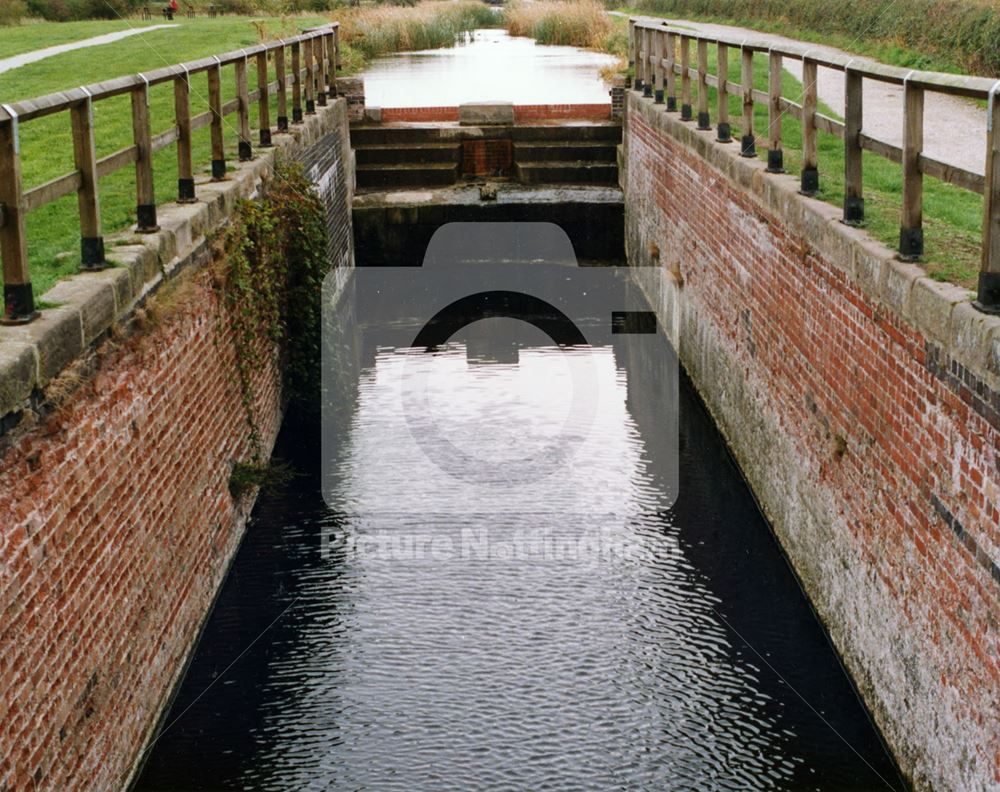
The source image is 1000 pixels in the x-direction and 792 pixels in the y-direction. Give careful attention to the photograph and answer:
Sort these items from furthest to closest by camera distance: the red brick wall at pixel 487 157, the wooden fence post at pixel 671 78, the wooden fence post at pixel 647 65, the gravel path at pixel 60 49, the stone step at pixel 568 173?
the gravel path at pixel 60 49
the red brick wall at pixel 487 157
the stone step at pixel 568 173
the wooden fence post at pixel 647 65
the wooden fence post at pixel 671 78

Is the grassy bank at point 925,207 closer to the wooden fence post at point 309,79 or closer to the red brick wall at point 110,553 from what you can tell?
the red brick wall at point 110,553

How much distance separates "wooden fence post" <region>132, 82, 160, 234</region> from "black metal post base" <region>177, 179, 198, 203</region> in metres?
1.11

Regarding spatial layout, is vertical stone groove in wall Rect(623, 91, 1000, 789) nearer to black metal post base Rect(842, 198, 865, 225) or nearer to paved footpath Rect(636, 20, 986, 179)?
black metal post base Rect(842, 198, 865, 225)

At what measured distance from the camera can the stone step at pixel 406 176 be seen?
19.2 metres

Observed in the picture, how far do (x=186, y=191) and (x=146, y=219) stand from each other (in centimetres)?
128

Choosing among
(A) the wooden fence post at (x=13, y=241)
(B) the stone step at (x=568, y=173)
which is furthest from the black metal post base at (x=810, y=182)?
(B) the stone step at (x=568, y=173)

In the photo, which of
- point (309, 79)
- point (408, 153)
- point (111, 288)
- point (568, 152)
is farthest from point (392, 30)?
point (111, 288)

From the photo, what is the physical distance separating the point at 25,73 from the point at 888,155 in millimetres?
16357

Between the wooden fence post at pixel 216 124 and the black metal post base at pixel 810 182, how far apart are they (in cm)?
419

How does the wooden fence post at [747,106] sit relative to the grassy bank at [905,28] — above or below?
below

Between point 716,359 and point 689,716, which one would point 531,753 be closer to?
point 689,716

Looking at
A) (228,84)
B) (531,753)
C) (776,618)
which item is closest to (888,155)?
(776,618)

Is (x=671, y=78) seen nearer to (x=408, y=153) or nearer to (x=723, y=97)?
(x=723, y=97)

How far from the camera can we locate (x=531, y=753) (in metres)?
6.63
